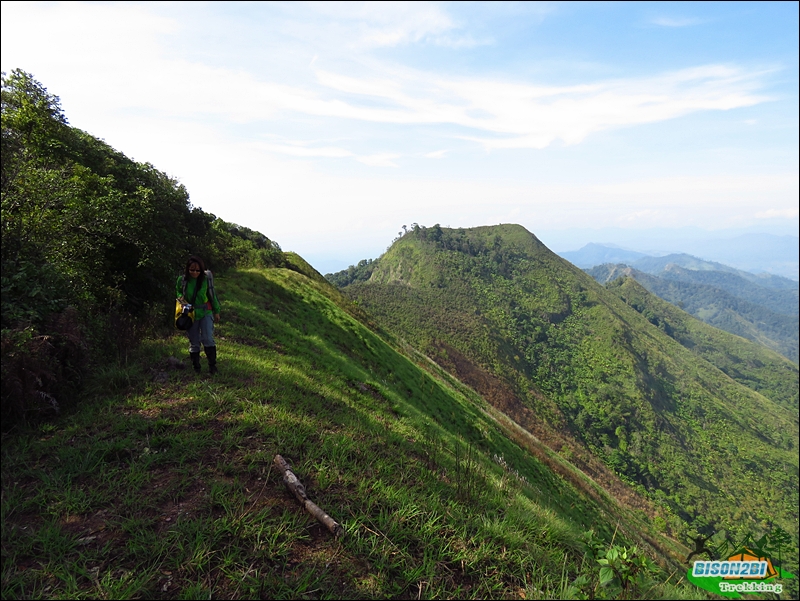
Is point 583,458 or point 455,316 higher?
point 455,316

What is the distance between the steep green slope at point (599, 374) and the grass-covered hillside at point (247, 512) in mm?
49131

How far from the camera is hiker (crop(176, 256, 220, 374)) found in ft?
21.5

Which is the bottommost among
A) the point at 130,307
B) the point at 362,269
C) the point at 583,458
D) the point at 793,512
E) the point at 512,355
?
the point at 793,512

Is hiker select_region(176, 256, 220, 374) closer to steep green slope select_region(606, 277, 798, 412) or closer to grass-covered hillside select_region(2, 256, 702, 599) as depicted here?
grass-covered hillside select_region(2, 256, 702, 599)

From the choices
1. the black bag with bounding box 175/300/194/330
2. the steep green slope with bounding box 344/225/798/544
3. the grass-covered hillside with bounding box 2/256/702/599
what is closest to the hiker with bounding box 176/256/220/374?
the black bag with bounding box 175/300/194/330

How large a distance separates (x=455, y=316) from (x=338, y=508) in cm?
8015

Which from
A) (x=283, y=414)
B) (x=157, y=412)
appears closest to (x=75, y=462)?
(x=157, y=412)

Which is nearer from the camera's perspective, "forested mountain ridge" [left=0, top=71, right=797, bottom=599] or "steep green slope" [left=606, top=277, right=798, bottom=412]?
"forested mountain ridge" [left=0, top=71, right=797, bottom=599]

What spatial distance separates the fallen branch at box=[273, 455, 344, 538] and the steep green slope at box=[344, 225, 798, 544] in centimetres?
5035

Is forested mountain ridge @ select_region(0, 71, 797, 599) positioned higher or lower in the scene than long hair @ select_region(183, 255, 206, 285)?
lower

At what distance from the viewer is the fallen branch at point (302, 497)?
3645 millimetres

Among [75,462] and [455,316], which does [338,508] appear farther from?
[455,316]

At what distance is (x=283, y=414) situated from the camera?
18.9ft

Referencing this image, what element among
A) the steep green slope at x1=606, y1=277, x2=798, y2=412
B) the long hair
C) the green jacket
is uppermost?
the long hair
